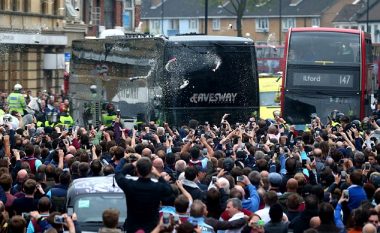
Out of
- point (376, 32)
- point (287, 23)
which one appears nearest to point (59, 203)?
point (376, 32)

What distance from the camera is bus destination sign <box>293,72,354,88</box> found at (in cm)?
3672

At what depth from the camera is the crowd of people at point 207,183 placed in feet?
44.7

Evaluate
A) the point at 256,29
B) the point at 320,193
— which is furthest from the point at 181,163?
the point at 256,29

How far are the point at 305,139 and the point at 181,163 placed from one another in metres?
5.74

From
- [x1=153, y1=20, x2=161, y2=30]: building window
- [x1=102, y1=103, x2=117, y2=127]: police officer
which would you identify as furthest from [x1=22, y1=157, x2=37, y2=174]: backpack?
[x1=153, y1=20, x2=161, y2=30]: building window

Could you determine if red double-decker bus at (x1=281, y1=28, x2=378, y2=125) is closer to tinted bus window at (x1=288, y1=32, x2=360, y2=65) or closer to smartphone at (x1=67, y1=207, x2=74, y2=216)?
tinted bus window at (x1=288, y1=32, x2=360, y2=65)

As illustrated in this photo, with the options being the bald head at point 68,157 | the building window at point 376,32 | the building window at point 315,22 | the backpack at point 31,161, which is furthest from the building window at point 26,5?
the building window at point 315,22

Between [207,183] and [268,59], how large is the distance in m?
75.3

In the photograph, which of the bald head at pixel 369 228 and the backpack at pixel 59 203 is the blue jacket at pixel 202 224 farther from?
the backpack at pixel 59 203

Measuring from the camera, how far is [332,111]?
36.6 metres

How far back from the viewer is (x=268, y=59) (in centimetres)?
9194

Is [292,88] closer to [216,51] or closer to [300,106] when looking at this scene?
[300,106]

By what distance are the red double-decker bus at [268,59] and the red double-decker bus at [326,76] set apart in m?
51.2

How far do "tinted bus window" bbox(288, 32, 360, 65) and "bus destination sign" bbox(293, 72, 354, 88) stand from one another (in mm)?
303
